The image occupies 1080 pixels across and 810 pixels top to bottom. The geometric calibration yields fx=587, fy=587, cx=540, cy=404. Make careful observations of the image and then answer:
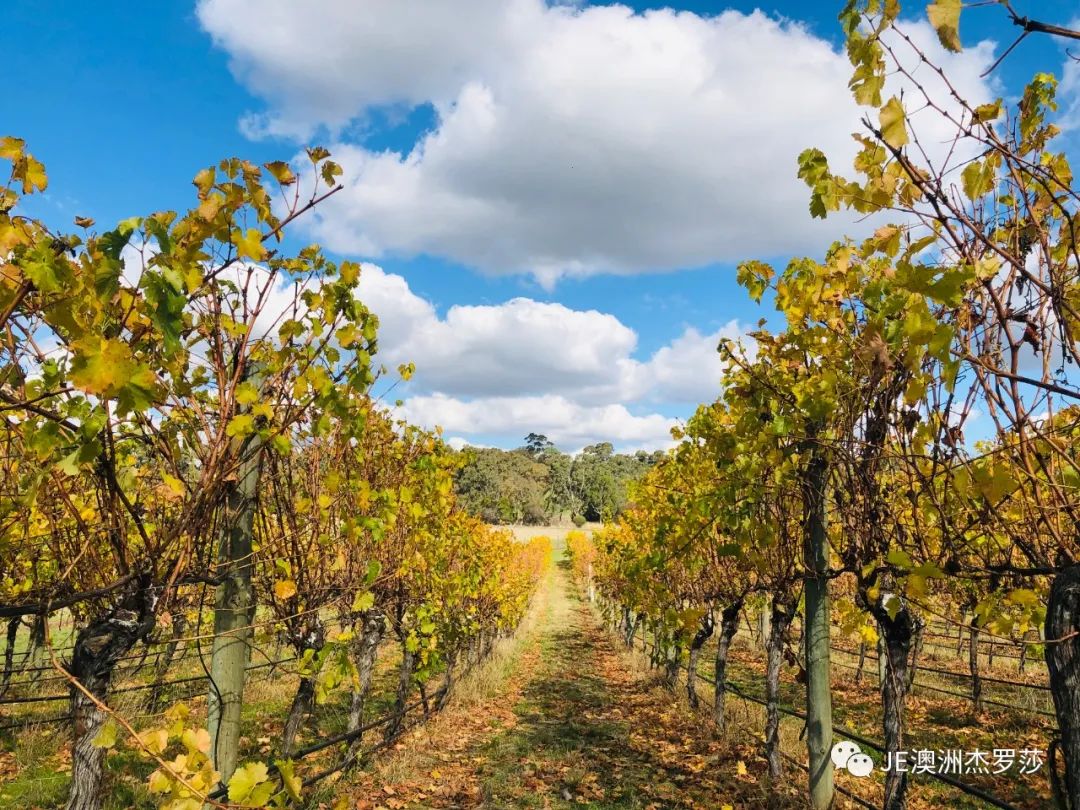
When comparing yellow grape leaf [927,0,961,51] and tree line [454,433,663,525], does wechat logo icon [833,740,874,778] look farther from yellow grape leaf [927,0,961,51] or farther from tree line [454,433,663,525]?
tree line [454,433,663,525]

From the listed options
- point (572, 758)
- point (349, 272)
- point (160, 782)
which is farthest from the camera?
point (572, 758)

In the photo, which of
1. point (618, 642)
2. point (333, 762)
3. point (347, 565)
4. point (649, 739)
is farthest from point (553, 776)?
point (618, 642)

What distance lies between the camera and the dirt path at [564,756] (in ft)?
21.2

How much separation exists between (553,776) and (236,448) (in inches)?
255

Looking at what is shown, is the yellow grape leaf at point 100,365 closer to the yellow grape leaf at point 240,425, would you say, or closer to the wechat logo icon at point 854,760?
the yellow grape leaf at point 240,425

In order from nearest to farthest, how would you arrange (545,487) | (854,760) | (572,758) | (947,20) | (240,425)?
(947,20) → (240,425) → (854,760) → (572,758) → (545,487)

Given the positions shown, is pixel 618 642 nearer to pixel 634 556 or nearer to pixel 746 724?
pixel 634 556

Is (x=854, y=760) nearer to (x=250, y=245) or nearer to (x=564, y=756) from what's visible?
(x=564, y=756)

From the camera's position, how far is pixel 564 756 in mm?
7879

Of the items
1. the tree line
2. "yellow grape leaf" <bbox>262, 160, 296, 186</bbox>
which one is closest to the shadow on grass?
"yellow grape leaf" <bbox>262, 160, 296, 186</bbox>

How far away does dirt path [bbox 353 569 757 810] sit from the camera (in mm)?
6461

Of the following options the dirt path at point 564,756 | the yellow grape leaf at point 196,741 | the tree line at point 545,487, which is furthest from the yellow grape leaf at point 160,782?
the tree line at point 545,487

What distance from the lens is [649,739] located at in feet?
28.2

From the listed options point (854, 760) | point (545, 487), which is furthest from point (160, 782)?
point (545, 487)
